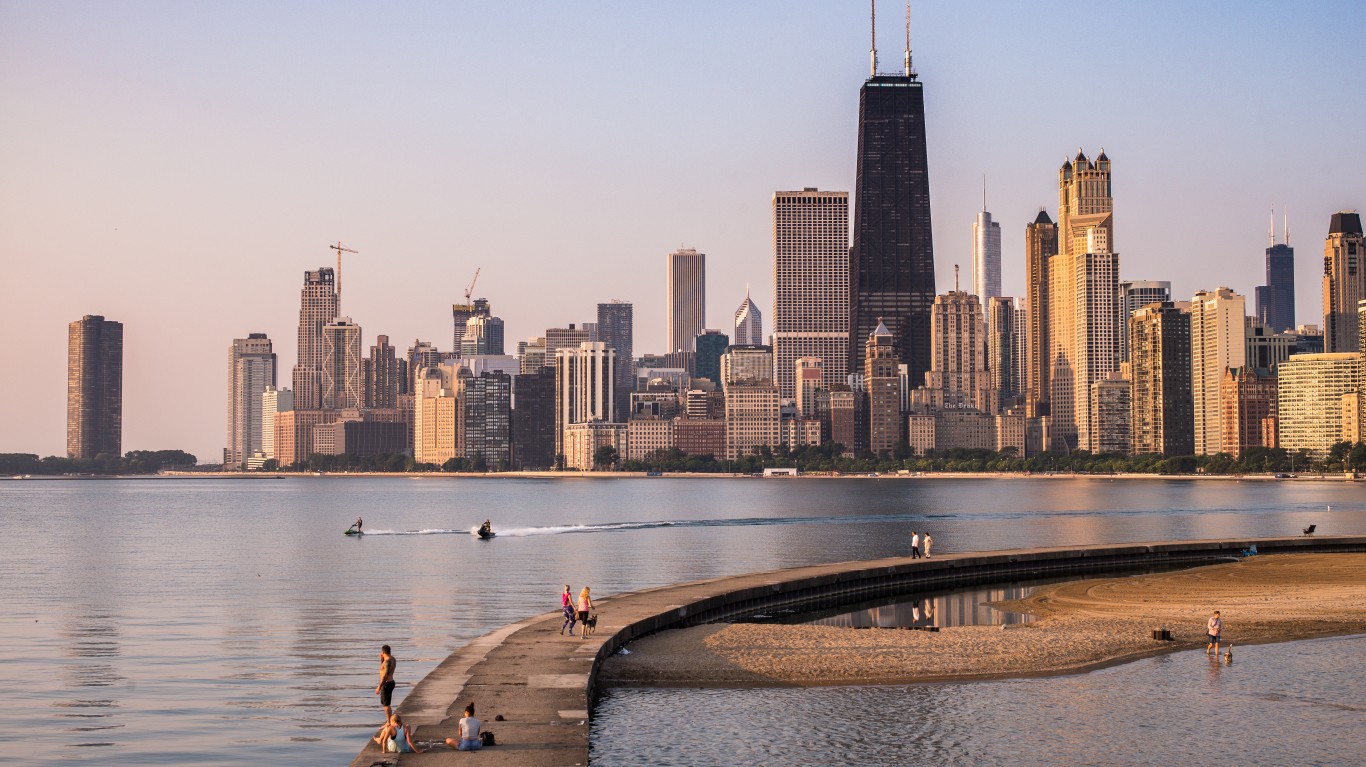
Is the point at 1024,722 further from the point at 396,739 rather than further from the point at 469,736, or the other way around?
the point at 396,739

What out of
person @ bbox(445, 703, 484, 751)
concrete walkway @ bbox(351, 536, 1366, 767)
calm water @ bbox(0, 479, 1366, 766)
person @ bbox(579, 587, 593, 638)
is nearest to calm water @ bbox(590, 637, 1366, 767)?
concrete walkway @ bbox(351, 536, 1366, 767)

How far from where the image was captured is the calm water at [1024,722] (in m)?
37.5

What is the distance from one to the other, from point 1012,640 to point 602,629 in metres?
15.2

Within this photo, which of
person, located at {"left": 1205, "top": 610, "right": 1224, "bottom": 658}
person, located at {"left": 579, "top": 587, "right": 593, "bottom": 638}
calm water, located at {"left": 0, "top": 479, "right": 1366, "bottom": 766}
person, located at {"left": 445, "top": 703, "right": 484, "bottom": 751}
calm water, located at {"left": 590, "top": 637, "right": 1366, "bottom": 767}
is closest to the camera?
person, located at {"left": 445, "top": 703, "right": 484, "bottom": 751}

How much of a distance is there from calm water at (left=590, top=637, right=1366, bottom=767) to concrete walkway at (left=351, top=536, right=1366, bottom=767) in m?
1.74

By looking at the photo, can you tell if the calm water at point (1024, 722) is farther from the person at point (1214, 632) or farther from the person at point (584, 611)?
the person at point (584, 611)

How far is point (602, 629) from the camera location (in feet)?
177

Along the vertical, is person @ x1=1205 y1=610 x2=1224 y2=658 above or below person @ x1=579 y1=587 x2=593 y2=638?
below

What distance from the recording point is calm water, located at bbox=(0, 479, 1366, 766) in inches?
1725

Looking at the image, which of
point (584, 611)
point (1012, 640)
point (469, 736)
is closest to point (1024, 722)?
point (1012, 640)

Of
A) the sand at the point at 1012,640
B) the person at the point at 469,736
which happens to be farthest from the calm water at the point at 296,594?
the person at the point at 469,736

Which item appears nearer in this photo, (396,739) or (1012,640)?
(396,739)

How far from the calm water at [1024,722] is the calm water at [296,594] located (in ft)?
6.68

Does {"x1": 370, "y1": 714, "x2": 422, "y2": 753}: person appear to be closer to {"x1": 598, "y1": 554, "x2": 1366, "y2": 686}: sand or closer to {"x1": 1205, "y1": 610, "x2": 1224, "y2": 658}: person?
{"x1": 598, "y1": 554, "x2": 1366, "y2": 686}: sand
